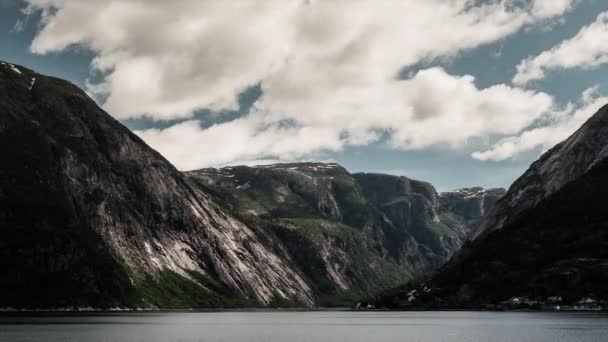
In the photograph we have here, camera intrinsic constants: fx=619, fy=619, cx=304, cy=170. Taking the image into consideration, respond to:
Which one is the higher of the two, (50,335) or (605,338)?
(50,335)

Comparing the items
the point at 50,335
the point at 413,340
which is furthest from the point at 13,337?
the point at 413,340

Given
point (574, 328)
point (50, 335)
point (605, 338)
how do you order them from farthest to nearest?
point (574, 328) → point (50, 335) → point (605, 338)

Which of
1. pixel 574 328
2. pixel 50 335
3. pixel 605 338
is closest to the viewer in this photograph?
pixel 605 338

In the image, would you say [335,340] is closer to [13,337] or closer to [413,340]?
[413,340]

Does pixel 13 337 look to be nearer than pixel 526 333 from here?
Yes

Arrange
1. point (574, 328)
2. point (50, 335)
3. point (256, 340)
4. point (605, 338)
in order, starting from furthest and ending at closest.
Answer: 1. point (574, 328)
2. point (50, 335)
3. point (256, 340)
4. point (605, 338)

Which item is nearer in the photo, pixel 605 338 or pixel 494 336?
pixel 605 338

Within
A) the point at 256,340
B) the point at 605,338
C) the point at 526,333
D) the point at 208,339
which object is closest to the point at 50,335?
the point at 208,339

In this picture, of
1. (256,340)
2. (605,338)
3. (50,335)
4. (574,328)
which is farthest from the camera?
(574,328)

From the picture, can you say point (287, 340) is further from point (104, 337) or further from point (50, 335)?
point (50, 335)
